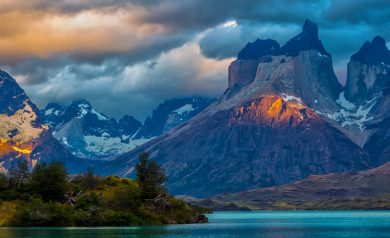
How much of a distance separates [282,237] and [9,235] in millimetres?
71030

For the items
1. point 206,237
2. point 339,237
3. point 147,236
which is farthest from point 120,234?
point 339,237

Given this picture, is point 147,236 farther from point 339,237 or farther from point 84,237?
point 339,237

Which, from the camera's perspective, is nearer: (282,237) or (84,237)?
(84,237)

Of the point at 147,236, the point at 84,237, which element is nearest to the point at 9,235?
the point at 84,237

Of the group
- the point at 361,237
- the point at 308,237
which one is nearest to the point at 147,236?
the point at 308,237

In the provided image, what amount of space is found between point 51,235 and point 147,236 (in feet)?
80.7

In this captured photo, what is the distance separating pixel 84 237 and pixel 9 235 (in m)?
20.3

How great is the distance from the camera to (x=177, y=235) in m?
200

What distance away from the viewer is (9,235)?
186750 mm

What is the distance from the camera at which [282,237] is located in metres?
199

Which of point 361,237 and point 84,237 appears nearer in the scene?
point 84,237

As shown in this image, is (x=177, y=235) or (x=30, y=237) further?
(x=177, y=235)

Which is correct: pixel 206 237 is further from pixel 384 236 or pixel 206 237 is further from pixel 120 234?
pixel 384 236

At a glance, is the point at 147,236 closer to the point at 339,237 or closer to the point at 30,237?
the point at 30,237
